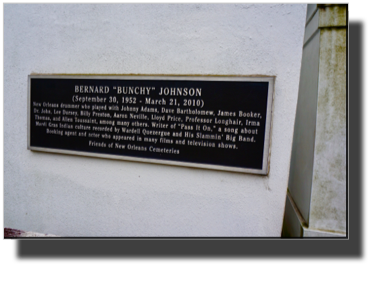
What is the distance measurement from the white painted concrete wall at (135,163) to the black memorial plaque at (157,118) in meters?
0.13

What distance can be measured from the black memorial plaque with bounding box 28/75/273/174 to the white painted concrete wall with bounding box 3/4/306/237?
0.41ft

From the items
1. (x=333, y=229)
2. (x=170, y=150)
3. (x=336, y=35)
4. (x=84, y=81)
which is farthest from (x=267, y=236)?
(x=84, y=81)

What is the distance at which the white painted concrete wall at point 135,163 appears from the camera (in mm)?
2395

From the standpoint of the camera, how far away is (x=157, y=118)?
104 inches

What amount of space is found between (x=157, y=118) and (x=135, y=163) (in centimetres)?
59

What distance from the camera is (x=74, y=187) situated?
2998 mm

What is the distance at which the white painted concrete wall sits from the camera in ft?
7.86

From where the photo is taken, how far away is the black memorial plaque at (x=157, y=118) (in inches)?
94.5

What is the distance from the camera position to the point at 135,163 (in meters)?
2.77

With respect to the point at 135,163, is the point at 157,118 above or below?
above

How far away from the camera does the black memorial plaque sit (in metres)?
2.40

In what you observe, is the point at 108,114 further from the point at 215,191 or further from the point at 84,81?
the point at 215,191

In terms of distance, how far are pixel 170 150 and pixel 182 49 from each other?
1.09m

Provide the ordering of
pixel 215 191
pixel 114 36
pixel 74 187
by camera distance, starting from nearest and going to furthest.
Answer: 1. pixel 215 191
2. pixel 114 36
3. pixel 74 187
